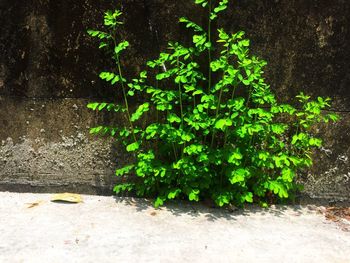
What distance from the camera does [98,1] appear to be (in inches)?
148

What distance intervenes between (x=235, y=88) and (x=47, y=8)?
1.81 meters

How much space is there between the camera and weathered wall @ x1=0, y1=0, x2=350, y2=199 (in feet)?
12.3

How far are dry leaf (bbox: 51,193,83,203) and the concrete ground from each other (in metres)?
0.06

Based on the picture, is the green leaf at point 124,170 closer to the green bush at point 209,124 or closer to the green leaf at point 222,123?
the green bush at point 209,124

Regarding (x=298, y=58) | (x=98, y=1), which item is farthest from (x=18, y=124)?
(x=298, y=58)

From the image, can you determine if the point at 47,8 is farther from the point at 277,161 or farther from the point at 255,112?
the point at 277,161

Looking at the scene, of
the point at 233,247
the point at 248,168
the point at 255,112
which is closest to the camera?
the point at 233,247

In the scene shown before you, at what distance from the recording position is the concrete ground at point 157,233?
3035 mm

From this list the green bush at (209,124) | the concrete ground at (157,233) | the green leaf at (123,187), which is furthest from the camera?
the green leaf at (123,187)

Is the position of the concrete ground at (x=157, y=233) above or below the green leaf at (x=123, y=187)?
below

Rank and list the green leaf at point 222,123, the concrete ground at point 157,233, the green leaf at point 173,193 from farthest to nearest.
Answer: the green leaf at point 173,193, the green leaf at point 222,123, the concrete ground at point 157,233

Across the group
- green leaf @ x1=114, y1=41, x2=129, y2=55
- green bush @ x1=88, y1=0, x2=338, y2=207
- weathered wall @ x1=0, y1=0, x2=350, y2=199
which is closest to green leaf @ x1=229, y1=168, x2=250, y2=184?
green bush @ x1=88, y1=0, x2=338, y2=207

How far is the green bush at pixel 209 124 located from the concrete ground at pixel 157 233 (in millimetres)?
177

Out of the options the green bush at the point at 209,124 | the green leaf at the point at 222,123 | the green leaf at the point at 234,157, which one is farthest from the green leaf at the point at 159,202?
the green leaf at the point at 222,123
